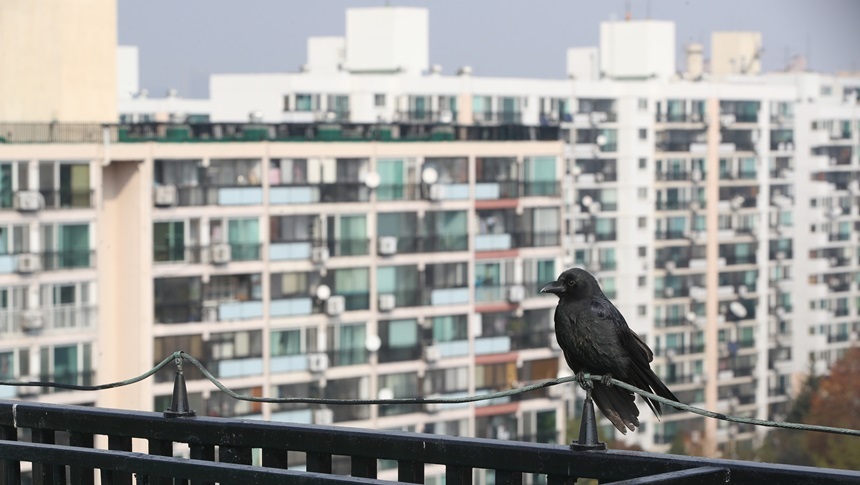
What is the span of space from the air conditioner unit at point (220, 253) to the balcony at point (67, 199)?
3.52 meters

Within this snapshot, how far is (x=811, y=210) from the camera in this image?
79.8 m

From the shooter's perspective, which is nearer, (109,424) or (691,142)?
(109,424)

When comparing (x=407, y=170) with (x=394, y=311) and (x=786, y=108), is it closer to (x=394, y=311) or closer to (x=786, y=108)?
(x=394, y=311)

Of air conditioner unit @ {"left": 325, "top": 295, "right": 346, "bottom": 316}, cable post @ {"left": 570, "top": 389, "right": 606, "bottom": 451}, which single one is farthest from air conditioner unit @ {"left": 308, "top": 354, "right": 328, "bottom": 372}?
cable post @ {"left": 570, "top": 389, "right": 606, "bottom": 451}

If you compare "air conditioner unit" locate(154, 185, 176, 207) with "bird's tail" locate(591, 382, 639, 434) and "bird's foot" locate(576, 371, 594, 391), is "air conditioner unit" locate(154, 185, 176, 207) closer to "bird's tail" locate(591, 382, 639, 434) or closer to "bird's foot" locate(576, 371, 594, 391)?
"bird's tail" locate(591, 382, 639, 434)

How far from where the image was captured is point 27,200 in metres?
37.0

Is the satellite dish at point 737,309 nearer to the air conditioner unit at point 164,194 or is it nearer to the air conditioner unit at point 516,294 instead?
the air conditioner unit at point 516,294

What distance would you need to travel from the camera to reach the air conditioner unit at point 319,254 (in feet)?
141

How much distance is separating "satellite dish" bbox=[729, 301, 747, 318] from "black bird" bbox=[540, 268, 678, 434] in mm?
67200

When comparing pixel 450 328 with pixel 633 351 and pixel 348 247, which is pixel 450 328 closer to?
pixel 348 247

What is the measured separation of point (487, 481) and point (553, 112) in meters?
28.8

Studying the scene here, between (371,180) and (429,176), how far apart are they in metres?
1.71

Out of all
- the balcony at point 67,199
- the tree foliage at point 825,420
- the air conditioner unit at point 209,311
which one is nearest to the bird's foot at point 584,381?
the balcony at point 67,199

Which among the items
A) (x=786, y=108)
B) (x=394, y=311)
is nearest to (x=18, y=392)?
(x=394, y=311)
